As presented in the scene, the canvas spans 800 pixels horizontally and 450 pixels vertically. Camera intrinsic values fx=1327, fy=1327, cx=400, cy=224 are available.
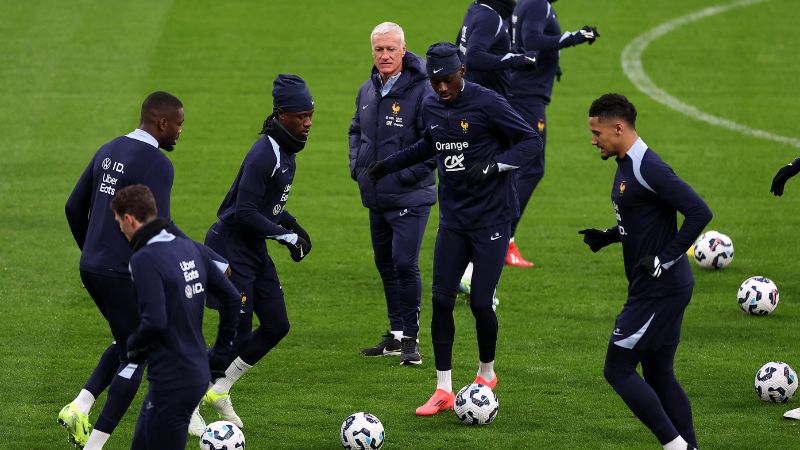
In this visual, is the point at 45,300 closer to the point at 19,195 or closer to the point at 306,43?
the point at 19,195

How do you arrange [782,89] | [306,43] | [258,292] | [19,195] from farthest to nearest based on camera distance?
1. [306,43]
2. [782,89]
3. [19,195]
4. [258,292]

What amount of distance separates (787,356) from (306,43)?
49.9 ft

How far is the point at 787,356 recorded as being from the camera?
1162 cm

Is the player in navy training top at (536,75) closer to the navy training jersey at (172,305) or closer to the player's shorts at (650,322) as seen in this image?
the player's shorts at (650,322)

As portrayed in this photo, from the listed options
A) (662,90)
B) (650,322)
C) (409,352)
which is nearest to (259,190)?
(409,352)

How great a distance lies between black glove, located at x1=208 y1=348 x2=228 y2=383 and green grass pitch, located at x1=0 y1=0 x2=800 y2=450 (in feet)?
1.74

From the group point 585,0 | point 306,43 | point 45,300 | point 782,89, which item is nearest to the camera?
point 45,300

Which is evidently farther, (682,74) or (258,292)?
(682,74)

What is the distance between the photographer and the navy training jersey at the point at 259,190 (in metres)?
9.65

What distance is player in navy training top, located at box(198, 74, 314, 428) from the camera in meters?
9.68

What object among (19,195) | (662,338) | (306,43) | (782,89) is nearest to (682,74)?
(782,89)

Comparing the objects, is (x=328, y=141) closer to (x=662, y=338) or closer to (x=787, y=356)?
(x=787, y=356)

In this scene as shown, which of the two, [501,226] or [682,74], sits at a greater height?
[501,226]

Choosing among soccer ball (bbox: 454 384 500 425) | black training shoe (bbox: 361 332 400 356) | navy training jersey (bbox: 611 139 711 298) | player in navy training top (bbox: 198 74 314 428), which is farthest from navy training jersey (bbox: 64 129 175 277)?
black training shoe (bbox: 361 332 400 356)
